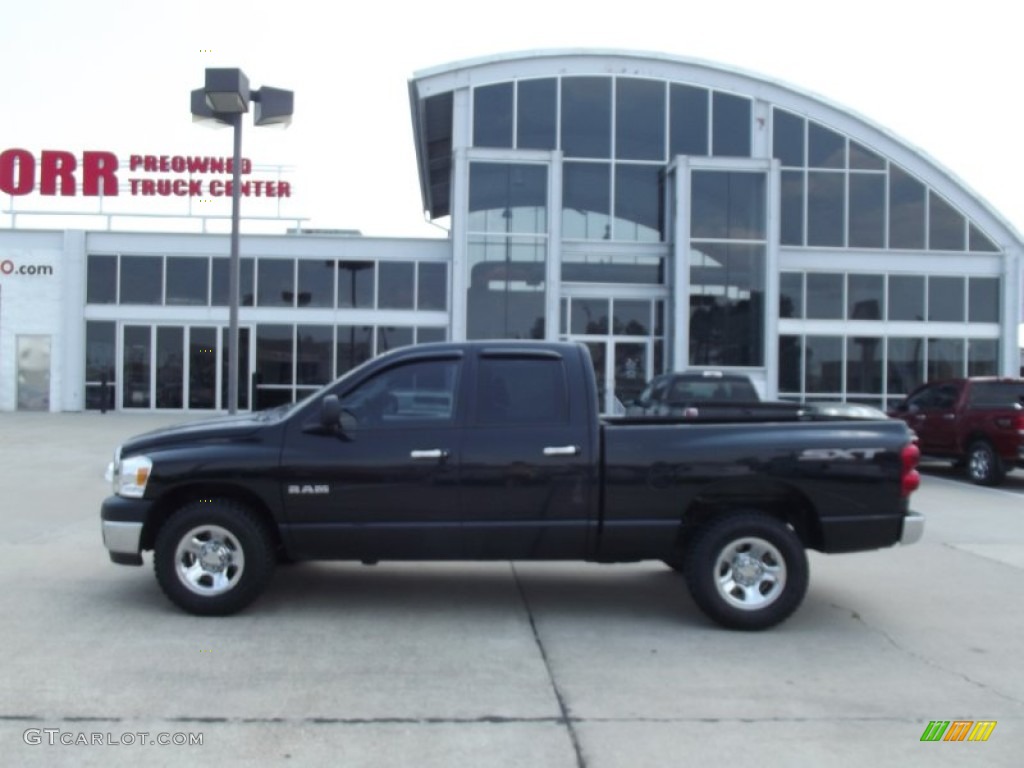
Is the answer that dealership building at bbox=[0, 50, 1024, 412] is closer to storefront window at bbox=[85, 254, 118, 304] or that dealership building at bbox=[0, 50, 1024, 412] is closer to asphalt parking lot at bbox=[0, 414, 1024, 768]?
storefront window at bbox=[85, 254, 118, 304]

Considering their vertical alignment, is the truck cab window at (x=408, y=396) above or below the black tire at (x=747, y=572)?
above

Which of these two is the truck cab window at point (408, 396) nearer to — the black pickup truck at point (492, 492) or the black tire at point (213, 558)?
the black pickup truck at point (492, 492)

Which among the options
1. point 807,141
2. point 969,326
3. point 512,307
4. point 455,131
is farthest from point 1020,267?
point 455,131

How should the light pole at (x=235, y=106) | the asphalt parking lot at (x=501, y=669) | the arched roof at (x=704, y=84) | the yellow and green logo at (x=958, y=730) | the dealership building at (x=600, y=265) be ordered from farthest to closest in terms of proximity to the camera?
the arched roof at (x=704, y=84) → the dealership building at (x=600, y=265) → the light pole at (x=235, y=106) → the yellow and green logo at (x=958, y=730) → the asphalt parking lot at (x=501, y=669)

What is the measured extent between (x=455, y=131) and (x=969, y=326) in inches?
610

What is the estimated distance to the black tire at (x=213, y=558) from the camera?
6.60m

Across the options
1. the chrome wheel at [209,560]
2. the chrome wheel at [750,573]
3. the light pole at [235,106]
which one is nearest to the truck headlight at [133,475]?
the chrome wheel at [209,560]

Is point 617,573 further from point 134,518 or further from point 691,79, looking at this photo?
point 691,79

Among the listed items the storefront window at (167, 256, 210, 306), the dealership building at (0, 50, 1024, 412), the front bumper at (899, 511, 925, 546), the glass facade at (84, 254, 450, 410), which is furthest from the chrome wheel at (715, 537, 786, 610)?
the storefront window at (167, 256, 210, 306)

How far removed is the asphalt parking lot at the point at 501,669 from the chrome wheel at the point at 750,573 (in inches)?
10.2

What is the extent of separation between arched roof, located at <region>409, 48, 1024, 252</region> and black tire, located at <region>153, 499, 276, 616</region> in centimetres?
2158

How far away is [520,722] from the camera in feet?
15.9

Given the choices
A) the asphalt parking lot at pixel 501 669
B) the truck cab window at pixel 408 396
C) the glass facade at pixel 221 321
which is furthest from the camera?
the glass facade at pixel 221 321

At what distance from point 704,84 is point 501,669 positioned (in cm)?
2458
